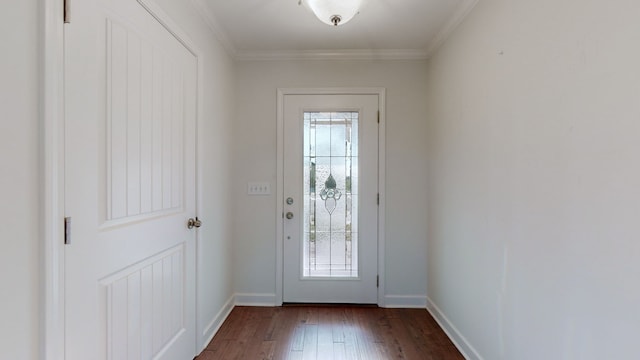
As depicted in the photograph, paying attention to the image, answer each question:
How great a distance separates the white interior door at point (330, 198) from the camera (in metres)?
2.86

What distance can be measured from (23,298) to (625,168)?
6.24ft

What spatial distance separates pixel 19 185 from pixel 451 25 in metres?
2.59

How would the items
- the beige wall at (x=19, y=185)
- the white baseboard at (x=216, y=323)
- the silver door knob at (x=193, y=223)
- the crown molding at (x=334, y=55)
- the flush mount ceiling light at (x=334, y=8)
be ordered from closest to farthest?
the beige wall at (x=19, y=185)
the flush mount ceiling light at (x=334, y=8)
the silver door knob at (x=193, y=223)
the white baseboard at (x=216, y=323)
the crown molding at (x=334, y=55)

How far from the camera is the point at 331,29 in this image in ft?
8.01

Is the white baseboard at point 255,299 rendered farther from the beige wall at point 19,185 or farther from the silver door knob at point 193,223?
the beige wall at point 19,185

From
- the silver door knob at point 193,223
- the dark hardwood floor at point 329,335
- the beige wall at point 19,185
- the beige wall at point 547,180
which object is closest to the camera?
the beige wall at point 19,185

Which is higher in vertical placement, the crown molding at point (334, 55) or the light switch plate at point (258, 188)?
the crown molding at point (334, 55)

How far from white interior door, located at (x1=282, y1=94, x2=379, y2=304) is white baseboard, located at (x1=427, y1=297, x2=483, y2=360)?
0.52 meters

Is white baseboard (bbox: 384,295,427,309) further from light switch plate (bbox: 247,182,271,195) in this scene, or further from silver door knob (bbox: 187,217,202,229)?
silver door knob (bbox: 187,217,202,229)

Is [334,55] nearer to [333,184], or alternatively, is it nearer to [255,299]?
[333,184]

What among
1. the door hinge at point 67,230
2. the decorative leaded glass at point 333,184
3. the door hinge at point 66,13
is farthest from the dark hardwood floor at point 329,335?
the door hinge at point 66,13

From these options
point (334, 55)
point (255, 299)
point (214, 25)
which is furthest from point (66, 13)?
point (255, 299)

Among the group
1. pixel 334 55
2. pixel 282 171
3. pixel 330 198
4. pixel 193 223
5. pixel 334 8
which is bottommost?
pixel 193 223

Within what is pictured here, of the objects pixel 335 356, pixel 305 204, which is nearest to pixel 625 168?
pixel 335 356
